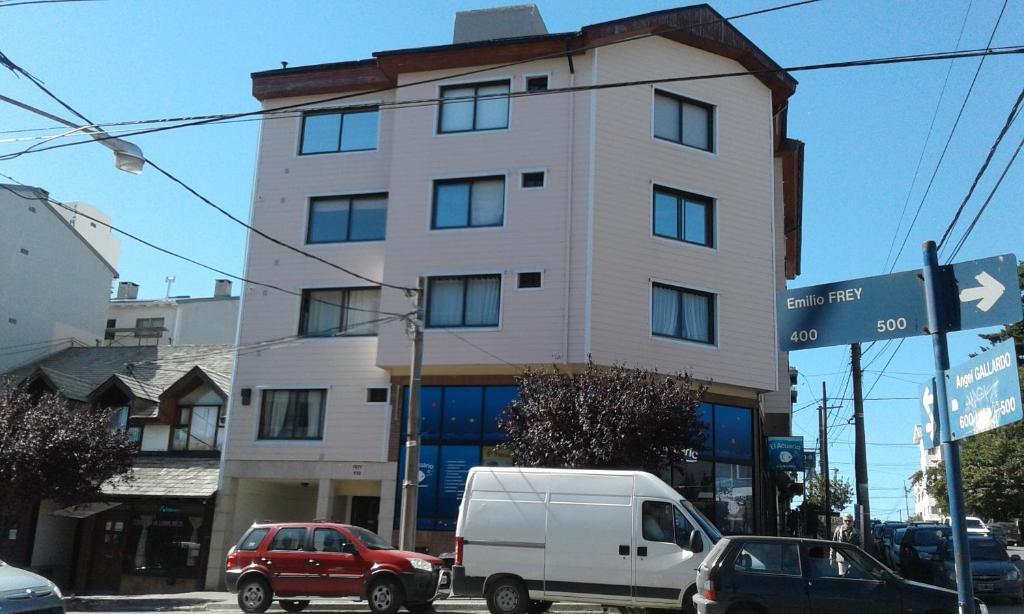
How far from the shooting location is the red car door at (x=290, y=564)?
1767 cm

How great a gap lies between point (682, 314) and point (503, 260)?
16.3 ft

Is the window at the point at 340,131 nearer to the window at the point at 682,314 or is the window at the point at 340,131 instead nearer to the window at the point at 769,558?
the window at the point at 682,314

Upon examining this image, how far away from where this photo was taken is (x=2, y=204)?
1282 inches

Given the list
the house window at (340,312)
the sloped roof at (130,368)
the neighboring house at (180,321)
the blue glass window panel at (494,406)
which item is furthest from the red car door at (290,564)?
the neighboring house at (180,321)

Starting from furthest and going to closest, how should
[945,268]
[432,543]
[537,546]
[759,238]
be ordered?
[759,238]
[432,543]
[537,546]
[945,268]

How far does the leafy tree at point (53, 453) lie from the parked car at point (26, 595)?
12601mm

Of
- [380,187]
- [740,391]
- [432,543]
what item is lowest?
[432,543]

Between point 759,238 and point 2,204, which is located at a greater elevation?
point 2,204

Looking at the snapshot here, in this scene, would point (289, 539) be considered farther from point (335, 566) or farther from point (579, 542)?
point (579, 542)

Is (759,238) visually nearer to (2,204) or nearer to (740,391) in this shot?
(740,391)

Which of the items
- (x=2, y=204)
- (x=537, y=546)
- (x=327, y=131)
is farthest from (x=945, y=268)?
(x=2, y=204)

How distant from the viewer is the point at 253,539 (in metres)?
18.3

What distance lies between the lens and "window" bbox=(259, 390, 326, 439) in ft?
83.9

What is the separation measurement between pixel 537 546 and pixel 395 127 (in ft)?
47.7
